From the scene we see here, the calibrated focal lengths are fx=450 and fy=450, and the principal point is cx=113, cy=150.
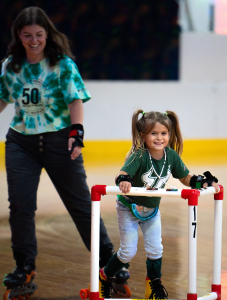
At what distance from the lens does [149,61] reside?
31.3 feet

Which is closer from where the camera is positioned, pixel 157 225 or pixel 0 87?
pixel 157 225

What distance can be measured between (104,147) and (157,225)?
707 centimetres

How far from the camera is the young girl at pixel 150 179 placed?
1.93 meters

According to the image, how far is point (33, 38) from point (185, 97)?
7330mm

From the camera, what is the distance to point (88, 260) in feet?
9.05

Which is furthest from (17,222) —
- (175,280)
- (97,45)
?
(97,45)

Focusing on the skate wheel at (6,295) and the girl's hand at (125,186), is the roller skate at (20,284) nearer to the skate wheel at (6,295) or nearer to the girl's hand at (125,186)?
the skate wheel at (6,295)

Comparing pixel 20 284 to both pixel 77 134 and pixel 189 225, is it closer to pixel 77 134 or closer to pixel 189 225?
pixel 77 134

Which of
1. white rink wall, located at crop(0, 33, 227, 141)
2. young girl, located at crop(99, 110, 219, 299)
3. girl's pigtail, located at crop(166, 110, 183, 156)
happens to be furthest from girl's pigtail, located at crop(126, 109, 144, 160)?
white rink wall, located at crop(0, 33, 227, 141)

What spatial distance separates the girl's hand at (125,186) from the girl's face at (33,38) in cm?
88

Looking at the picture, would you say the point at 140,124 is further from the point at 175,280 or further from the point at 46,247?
the point at 46,247

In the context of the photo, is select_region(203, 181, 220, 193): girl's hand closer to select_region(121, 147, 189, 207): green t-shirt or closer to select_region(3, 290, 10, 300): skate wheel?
select_region(121, 147, 189, 207): green t-shirt

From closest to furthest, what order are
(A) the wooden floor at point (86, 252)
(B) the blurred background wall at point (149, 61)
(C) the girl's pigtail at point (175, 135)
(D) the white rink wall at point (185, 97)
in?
(C) the girl's pigtail at point (175, 135), (A) the wooden floor at point (86, 252), (D) the white rink wall at point (185, 97), (B) the blurred background wall at point (149, 61)

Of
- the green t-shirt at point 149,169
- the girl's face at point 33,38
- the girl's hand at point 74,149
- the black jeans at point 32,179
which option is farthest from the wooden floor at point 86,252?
the girl's face at point 33,38
